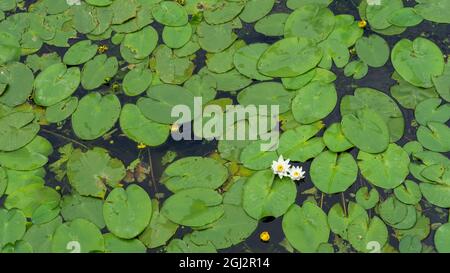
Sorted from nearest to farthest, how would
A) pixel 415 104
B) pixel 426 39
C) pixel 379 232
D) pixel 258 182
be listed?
pixel 379 232, pixel 258 182, pixel 415 104, pixel 426 39

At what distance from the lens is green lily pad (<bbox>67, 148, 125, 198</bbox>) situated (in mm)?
3361

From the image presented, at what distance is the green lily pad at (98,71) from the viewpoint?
391 centimetres

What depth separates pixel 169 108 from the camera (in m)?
3.68

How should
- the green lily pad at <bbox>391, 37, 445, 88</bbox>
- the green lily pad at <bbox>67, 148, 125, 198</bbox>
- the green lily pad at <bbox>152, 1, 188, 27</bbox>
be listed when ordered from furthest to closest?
the green lily pad at <bbox>152, 1, 188, 27</bbox>, the green lily pad at <bbox>391, 37, 445, 88</bbox>, the green lily pad at <bbox>67, 148, 125, 198</bbox>

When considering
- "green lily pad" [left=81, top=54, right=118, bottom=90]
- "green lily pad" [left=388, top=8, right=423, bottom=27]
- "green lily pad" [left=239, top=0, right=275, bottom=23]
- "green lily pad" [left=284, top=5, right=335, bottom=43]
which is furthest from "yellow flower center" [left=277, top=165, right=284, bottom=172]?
"green lily pad" [left=388, top=8, right=423, bottom=27]

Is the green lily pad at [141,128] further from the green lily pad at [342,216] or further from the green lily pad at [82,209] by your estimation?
the green lily pad at [342,216]

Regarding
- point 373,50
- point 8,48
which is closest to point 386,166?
point 373,50

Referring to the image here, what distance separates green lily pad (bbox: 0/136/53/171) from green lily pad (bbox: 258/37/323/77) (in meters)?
1.75

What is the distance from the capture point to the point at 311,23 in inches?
160

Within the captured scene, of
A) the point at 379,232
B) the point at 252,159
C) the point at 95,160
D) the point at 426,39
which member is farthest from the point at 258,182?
the point at 426,39

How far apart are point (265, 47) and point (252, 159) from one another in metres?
1.07

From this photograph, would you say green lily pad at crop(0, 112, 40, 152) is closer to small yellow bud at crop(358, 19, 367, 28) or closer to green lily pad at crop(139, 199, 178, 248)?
green lily pad at crop(139, 199, 178, 248)

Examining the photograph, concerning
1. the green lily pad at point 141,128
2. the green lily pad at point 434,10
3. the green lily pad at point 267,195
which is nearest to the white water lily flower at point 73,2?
the green lily pad at point 141,128
